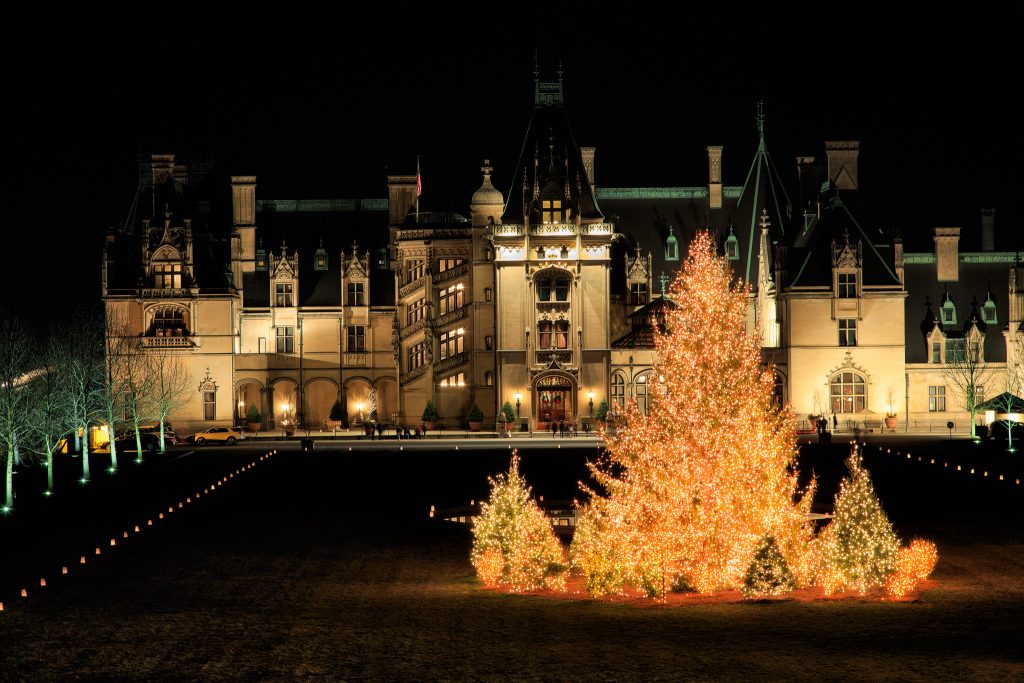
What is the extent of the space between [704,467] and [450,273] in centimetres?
6013

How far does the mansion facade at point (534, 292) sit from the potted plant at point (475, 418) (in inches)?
54.6

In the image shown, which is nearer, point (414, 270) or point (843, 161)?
point (414, 270)

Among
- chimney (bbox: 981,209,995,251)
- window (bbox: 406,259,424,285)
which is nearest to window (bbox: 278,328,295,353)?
window (bbox: 406,259,424,285)

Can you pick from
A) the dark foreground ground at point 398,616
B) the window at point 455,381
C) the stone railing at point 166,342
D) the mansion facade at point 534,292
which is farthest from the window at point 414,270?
the dark foreground ground at point 398,616

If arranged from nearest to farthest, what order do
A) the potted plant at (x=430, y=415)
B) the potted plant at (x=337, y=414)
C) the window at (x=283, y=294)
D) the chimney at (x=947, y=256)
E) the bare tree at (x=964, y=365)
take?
1. the bare tree at (x=964, y=365)
2. the potted plant at (x=430, y=415)
3. the chimney at (x=947, y=256)
4. the potted plant at (x=337, y=414)
5. the window at (x=283, y=294)

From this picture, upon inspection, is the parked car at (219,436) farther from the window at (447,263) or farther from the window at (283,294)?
the window at (447,263)

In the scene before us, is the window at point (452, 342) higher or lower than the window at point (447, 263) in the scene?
lower

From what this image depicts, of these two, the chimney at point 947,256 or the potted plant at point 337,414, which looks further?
the potted plant at point 337,414

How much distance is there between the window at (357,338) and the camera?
3551 inches

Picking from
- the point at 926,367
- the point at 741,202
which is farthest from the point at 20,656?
the point at 741,202

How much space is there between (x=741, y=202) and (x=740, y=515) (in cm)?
6899

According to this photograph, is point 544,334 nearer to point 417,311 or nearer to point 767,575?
point 417,311

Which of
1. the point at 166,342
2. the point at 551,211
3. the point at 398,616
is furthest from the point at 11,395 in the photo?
the point at 551,211

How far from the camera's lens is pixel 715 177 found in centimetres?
9269
